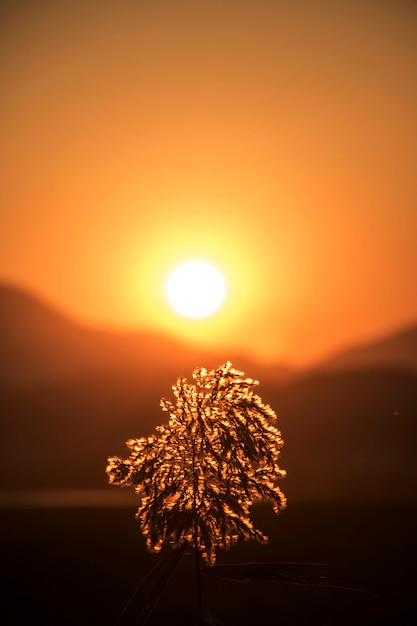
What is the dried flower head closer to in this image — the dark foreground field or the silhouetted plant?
the silhouetted plant

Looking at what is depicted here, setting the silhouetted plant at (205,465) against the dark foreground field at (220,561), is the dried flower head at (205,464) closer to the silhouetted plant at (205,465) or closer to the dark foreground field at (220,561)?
the silhouetted plant at (205,465)

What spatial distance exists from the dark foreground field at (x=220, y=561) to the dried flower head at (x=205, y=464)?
1180mm

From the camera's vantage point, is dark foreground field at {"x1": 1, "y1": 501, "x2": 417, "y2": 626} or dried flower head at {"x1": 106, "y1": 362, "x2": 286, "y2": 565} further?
dark foreground field at {"x1": 1, "y1": 501, "x2": 417, "y2": 626}

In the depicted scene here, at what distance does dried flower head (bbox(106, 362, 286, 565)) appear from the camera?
14.2m

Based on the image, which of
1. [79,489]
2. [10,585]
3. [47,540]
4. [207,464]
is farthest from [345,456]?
[207,464]

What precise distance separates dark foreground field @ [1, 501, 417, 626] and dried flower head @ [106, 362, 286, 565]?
1180 millimetres

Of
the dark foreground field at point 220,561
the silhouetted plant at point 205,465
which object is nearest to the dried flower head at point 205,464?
the silhouetted plant at point 205,465

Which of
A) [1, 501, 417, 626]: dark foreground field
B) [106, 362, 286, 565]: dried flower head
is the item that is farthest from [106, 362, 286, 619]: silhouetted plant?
[1, 501, 417, 626]: dark foreground field

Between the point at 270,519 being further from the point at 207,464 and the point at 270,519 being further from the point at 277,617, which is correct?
the point at 207,464

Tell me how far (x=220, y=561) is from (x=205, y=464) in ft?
35.3

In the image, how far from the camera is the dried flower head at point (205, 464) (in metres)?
14.2

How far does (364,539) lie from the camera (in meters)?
27.2

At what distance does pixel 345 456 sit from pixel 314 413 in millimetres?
33934

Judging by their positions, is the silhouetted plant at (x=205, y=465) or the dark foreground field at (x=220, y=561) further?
the dark foreground field at (x=220, y=561)
